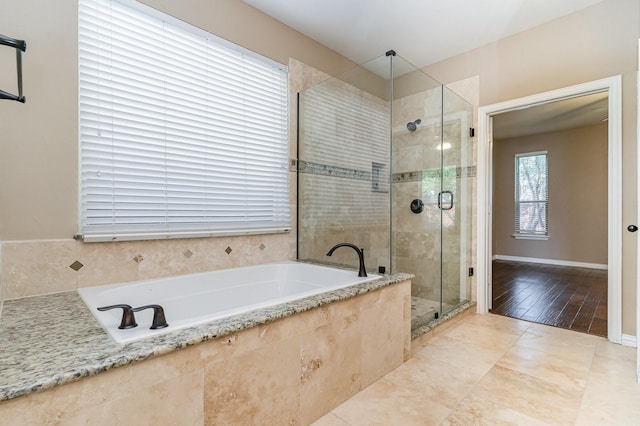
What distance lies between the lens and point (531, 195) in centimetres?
593

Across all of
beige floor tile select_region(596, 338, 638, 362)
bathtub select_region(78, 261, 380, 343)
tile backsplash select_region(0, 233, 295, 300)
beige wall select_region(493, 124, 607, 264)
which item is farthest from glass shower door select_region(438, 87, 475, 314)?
beige wall select_region(493, 124, 607, 264)

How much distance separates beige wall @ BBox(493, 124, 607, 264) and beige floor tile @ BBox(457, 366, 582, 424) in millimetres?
4821

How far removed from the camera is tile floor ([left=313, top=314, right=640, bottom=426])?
145cm

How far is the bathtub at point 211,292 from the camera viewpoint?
122 centimetres

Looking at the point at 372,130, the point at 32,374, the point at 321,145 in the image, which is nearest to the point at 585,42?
the point at 372,130

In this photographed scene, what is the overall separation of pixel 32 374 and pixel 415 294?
2.65m

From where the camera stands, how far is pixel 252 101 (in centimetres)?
236

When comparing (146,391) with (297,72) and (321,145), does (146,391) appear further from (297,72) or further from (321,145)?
(297,72)

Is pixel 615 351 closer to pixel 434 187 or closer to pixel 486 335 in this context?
pixel 486 335

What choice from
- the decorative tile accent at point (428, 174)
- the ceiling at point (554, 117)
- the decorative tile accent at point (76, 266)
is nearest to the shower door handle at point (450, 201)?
the decorative tile accent at point (428, 174)

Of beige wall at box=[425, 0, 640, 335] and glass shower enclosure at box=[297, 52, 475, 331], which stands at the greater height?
beige wall at box=[425, 0, 640, 335]

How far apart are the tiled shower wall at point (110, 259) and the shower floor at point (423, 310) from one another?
121 cm

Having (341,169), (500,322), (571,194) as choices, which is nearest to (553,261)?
(571,194)

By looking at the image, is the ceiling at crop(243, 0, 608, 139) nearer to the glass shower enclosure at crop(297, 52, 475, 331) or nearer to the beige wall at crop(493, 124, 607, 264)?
the glass shower enclosure at crop(297, 52, 475, 331)
